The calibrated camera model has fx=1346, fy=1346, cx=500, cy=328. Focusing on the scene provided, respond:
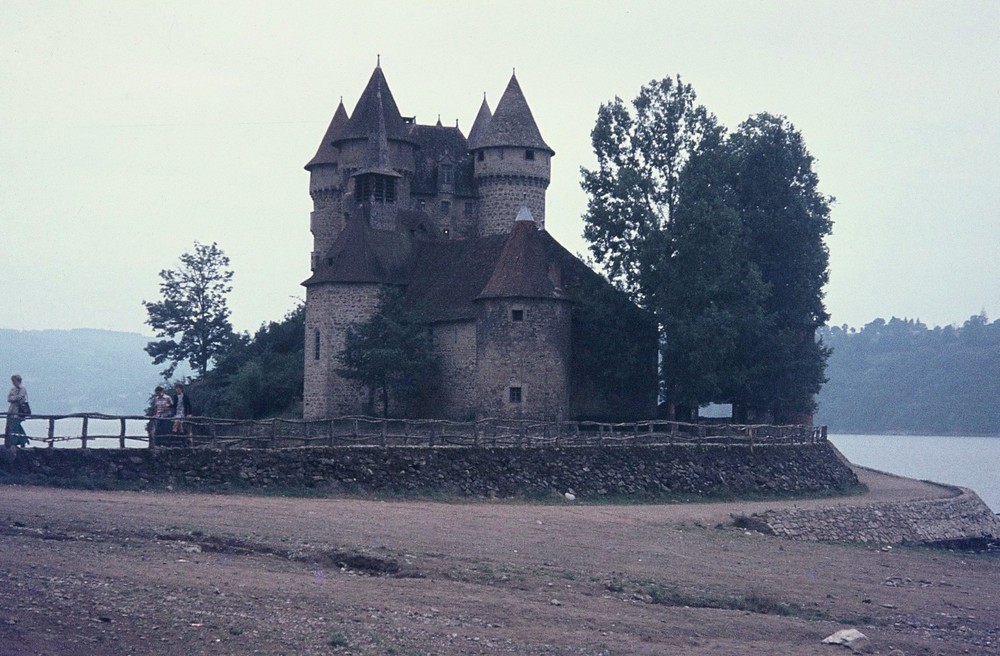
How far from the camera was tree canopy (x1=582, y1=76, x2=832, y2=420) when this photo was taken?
53.5 m

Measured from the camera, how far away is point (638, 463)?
40.0 metres

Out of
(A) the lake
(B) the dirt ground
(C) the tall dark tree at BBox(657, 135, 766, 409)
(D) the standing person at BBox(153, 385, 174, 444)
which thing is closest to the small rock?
(B) the dirt ground

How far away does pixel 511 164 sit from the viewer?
72.1 m

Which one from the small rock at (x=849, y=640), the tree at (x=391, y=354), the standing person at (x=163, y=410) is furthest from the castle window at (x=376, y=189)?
the small rock at (x=849, y=640)

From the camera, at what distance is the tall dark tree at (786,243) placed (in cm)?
5712

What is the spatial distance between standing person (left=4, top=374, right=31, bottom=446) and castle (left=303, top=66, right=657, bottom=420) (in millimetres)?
21576

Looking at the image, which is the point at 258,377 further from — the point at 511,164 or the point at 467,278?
the point at 511,164

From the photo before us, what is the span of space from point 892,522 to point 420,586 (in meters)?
23.0

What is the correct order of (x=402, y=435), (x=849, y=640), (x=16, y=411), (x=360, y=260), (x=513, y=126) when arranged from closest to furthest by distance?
A: (x=849, y=640)
(x=16, y=411)
(x=402, y=435)
(x=360, y=260)
(x=513, y=126)

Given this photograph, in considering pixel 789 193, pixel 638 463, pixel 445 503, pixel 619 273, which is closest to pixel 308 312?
pixel 619 273

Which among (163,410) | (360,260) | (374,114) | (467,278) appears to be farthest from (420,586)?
(374,114)

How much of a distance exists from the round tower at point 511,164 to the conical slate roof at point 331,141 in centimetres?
823

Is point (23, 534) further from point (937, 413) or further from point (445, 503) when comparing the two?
point (937, 413)

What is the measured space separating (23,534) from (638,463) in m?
22.0
